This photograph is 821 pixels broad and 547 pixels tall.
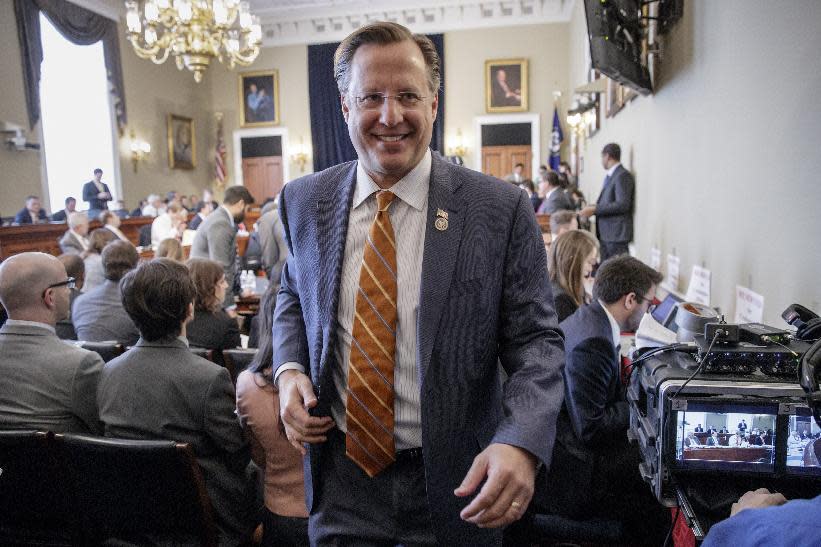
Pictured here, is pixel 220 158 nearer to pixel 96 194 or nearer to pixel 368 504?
pixel 96 194

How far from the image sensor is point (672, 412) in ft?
4.43

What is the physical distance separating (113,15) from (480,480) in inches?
587

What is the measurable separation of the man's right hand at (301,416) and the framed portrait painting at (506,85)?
14.6 meters

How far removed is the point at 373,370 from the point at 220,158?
16363 millimetres

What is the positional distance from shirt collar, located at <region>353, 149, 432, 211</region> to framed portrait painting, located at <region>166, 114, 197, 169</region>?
1524 cm

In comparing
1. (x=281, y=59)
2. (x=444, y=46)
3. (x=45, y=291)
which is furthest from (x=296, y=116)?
(x=45, y=291)

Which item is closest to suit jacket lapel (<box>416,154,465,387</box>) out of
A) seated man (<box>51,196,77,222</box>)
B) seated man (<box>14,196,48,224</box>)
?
seated man (<box>14,196,48,224</box>)

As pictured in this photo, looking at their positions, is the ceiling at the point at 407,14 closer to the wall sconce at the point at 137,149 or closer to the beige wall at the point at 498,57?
the beige wall at the point at 498,57

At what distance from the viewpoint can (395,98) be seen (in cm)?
126

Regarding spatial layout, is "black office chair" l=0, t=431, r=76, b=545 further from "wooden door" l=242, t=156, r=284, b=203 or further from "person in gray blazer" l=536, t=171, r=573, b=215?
"wooden door" l=242, t=156, r=284, b=203

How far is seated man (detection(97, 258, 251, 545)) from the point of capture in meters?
2.11

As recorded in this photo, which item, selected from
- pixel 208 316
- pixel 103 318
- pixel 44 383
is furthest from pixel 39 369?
pixel 103 318

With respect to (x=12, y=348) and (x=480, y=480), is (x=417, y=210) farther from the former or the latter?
(x=12, y=348)

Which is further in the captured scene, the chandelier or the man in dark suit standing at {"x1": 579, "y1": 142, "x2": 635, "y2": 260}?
the chandelier
